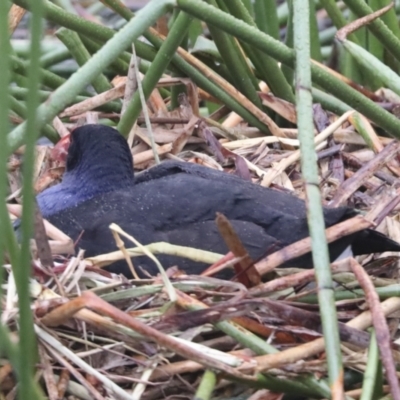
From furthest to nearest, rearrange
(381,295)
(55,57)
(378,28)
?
(55,57), (378,28), (381,295)

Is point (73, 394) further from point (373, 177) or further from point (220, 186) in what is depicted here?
point (373, 177)

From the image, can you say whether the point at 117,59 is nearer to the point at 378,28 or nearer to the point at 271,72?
the point at 271,72

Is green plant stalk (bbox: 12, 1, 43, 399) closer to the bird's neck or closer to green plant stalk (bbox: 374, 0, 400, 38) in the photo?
the bird's neck

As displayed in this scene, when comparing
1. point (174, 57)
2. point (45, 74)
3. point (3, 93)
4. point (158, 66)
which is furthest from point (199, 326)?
point (45, 74)

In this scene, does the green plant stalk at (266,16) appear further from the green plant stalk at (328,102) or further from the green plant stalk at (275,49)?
the green plant stalk at (275,49)

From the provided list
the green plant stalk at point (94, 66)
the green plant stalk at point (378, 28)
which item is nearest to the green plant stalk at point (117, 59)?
the green plant stalk at point (378, 28)

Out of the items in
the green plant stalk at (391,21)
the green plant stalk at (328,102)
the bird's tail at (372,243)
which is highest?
the green plant stalk at (391,21)
